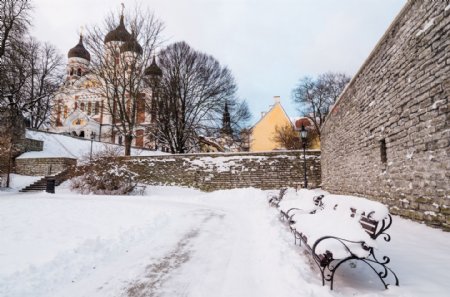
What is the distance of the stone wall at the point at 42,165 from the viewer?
21578 mm

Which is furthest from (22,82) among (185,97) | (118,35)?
(185,97)

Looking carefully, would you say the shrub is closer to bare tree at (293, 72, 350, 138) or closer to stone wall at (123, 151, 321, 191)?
stone wall at (123, 151, 321, 191)

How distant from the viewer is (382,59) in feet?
23.6

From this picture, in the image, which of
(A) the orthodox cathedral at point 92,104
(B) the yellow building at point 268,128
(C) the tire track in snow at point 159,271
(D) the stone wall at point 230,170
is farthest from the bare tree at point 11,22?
(B) the yellow building at point 268,128

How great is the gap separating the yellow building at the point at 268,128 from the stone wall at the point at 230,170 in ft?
53.9

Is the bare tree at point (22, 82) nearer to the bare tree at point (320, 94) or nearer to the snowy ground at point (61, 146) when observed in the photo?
the snowy ground at point (61, 146)

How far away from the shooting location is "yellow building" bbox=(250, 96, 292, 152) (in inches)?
1371

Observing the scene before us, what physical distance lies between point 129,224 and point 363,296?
5.21 metres

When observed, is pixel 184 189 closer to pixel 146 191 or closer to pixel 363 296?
pixel 146 191

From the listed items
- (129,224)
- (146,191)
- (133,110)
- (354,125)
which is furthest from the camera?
(133,110)

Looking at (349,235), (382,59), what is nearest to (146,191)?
(382,59)

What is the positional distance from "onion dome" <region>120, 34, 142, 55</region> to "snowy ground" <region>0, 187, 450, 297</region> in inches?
718

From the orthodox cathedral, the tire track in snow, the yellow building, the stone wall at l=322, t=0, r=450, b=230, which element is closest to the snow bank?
the orthodox cathedral

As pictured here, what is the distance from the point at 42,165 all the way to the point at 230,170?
15004mm
